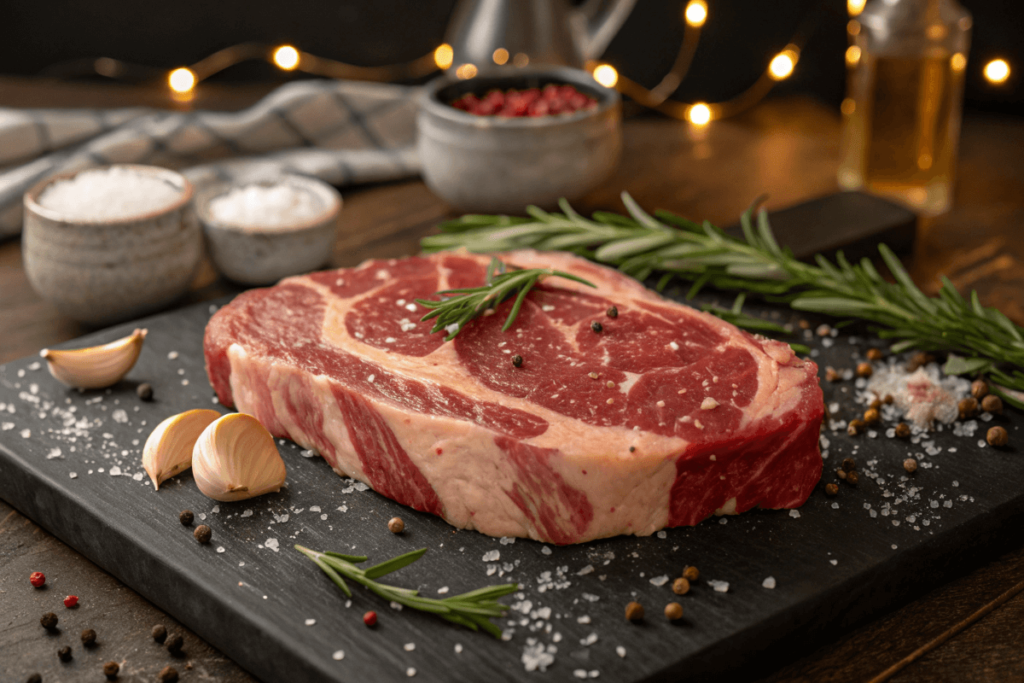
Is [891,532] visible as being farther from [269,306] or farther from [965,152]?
[965,152]

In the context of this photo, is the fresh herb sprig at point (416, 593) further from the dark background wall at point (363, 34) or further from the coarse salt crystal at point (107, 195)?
the dark background wall at point (363, 34)

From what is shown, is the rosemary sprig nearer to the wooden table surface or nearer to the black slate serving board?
the black slate serving board

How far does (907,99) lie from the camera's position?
9.01 ft

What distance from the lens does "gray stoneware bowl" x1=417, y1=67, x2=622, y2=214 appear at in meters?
2.60

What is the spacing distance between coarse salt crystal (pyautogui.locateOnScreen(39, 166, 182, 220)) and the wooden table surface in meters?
0.32

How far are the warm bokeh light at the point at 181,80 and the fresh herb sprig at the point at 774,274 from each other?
1.79 metres

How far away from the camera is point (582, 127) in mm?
2627

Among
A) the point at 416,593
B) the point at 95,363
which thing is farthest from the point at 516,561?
the point at 95,363

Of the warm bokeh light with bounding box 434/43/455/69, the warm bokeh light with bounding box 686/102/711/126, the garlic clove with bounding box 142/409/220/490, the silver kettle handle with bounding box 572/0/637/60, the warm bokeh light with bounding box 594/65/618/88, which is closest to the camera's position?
the garlic clove with bounding box 142/409/220/490

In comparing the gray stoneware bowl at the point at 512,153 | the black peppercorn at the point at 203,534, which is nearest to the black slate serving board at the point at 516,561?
the black peppercorn at the point at 203,534

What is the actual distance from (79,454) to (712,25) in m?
2.86

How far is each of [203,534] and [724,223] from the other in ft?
6.14

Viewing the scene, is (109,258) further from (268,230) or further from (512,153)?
(512,153)

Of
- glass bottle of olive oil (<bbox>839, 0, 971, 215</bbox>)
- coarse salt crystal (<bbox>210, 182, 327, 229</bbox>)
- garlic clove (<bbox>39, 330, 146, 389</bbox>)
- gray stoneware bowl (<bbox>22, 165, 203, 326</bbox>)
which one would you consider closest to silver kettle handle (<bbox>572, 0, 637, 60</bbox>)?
glass bottle of olive oil (<bbox>839, 0, 971, 215</bbox>)
